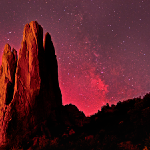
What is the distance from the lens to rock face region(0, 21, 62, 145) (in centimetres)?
2803

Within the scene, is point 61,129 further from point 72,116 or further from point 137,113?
point 137,113

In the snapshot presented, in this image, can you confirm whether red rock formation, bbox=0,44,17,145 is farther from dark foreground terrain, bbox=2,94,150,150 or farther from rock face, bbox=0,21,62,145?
dark foreground terrain, bbox=2,94,150,150

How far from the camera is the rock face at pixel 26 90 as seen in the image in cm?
2803

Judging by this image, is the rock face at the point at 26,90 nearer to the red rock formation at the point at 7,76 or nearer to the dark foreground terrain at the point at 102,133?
the red rock formation at the point at 7,76

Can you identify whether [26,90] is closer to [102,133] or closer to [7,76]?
[7,76]

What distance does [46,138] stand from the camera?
27.3 meters

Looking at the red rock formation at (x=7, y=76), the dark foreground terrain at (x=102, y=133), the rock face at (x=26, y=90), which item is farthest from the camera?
the red rock formation at (x=7, y=76)

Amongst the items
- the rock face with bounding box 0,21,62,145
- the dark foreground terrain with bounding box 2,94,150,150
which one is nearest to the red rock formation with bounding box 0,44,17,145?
the rock face with bounding box 0,21,62,145

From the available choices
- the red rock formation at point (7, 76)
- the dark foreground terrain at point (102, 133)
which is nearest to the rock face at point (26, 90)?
the red rock formation at point (7, 76)

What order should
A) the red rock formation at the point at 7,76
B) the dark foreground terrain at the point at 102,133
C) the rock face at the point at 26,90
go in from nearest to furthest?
the dark foreground terrain at the point at 102,133 < the rock face at the point at 26,90 < the red rock formation at the point at 7,76

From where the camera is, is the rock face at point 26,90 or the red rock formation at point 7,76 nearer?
the rock face at point 26,90

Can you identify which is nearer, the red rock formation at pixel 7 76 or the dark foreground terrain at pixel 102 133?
the dark foreground terrain at pixel 102 133

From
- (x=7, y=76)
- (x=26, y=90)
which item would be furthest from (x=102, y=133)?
(x=7, y=76)

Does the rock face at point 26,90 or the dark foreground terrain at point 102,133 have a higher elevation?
the rock face at point 26,90
